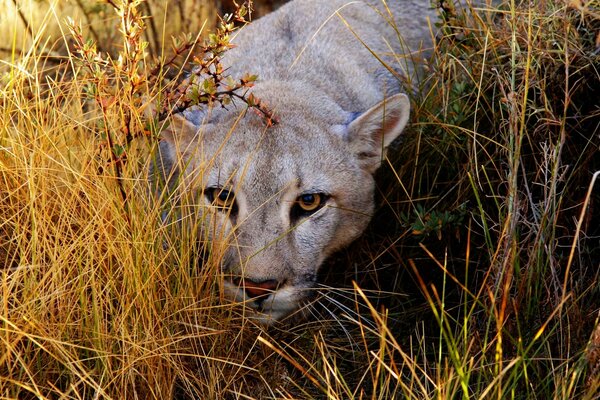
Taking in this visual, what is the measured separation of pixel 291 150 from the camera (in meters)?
4.09

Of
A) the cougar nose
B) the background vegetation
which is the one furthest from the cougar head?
the background vegetation

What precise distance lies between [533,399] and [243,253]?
139 centimetres

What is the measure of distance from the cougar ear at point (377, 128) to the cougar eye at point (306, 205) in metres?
0.42

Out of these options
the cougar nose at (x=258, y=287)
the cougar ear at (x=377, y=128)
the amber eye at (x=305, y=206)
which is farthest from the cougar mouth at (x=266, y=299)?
the cougar ear at (x=377, y=128)

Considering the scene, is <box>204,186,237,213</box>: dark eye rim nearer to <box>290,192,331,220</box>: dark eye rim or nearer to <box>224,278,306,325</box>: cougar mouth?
<box>290,192,331,220</box>: dark eye rim

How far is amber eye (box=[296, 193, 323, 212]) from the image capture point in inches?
159

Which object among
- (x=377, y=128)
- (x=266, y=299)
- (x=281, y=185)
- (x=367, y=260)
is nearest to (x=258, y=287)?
(x=266, y=299)

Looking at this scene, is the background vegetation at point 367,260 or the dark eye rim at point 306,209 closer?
the background vegetation at point 367,260

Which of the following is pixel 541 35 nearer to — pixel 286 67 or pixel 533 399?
pixel 286 67

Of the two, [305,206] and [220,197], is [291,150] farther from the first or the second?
[220,197]

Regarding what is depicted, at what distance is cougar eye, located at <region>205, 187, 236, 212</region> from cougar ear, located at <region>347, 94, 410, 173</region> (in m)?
0.75

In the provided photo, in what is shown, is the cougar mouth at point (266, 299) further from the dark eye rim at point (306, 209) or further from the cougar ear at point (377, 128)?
the cougar ear at point (377, 128)

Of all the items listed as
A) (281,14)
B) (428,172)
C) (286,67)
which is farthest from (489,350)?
(281,14)

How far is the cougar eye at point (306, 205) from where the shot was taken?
4.03 metres
